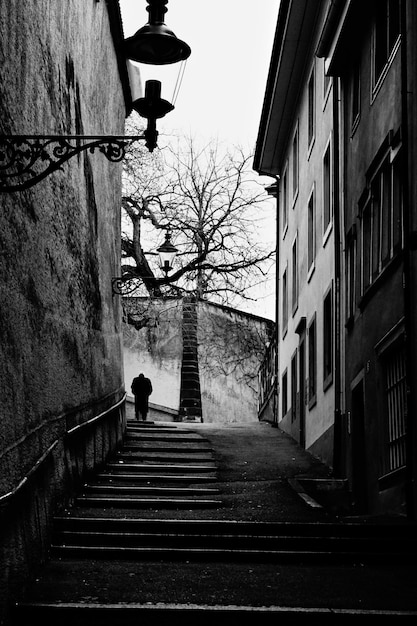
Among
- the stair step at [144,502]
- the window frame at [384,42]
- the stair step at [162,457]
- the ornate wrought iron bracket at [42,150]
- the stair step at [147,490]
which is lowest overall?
the stair step at [144,502]

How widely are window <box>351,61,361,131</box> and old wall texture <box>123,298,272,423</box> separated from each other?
2386 cm

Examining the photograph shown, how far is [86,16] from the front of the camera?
46.6 feet

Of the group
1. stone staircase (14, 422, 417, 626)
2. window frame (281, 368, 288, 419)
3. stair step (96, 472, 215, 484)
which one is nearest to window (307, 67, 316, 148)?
window frame (281, 368, 288, 419)

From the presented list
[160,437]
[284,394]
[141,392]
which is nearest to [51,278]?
[160,437]

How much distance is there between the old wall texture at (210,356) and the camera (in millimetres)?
41281

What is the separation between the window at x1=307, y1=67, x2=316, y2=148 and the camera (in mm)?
23328

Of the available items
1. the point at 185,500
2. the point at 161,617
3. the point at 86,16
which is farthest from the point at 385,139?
the point at 161,617

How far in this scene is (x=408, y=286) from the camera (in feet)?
40.3

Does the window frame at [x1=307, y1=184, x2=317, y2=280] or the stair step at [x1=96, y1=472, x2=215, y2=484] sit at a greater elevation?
the window frame at [x1=307, y1=184, x2=317, y2=280]

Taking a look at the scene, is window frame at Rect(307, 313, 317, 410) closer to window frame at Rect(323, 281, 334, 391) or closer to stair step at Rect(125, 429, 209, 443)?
window frame at Rect(323, 281, 334, 391)

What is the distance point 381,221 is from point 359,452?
3.52m

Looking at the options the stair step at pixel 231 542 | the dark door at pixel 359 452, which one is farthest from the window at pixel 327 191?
the stair step at pixel 231 542

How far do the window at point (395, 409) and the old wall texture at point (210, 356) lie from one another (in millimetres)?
27411

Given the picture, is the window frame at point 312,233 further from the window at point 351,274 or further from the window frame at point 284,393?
the window frame at point 284,393
